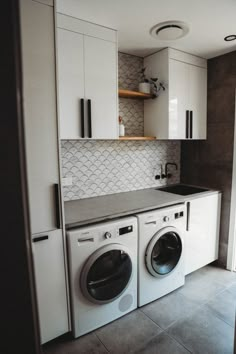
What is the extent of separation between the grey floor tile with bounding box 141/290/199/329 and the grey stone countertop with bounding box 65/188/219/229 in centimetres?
93

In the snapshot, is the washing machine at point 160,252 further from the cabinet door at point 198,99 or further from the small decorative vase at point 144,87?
the small decorative vase at point 144,87

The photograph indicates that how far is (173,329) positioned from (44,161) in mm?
1685

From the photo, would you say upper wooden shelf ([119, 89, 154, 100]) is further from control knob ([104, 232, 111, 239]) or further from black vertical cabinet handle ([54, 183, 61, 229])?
control knob ([104, 232, 111, 239])

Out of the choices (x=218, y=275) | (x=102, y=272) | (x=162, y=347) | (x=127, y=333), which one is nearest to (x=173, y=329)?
(x=162, y=347)

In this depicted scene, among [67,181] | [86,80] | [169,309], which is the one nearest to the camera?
[86,80]

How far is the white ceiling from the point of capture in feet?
5.33

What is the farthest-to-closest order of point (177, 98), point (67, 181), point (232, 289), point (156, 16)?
point (177, 98) < point (232, 289) < point (67, 181) < point (156, 16)

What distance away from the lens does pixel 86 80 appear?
1922mm

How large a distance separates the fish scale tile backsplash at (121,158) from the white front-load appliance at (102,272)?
678 millimetres

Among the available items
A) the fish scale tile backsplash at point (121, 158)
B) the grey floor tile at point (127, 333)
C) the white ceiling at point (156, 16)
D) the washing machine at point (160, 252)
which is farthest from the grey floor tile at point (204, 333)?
the white ceiling at point (156, 16)

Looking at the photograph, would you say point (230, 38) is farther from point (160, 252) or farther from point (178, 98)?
point (160, 252)

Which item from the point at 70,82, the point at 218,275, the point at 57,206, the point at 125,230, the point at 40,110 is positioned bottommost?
the point at 218,275

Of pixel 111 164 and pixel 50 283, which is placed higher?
pixel 111 164

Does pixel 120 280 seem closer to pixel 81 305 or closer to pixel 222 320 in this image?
pixel 81 305
